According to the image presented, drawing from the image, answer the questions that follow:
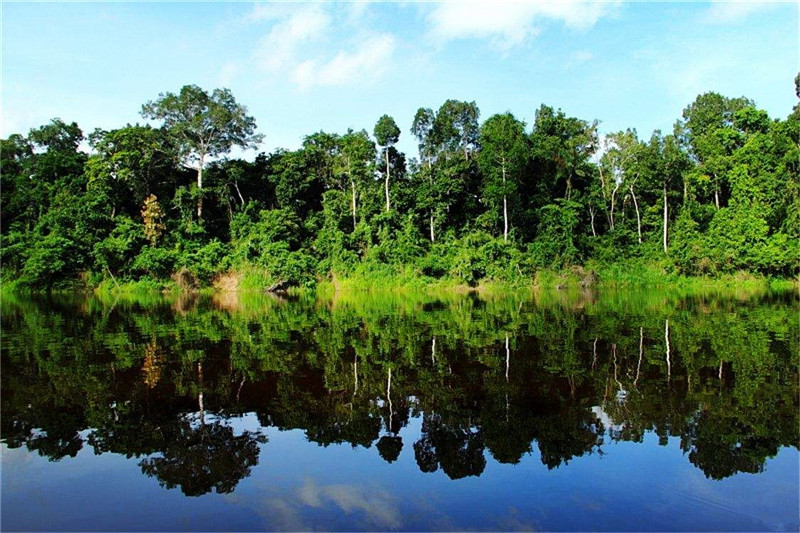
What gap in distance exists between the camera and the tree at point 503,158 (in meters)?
41.7

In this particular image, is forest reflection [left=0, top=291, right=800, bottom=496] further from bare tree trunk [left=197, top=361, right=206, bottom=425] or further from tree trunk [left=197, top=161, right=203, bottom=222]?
tree trunk [left=197, top=161, right=203, bottom=222]

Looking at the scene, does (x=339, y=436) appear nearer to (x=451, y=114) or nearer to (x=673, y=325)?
(x=673, y=325)

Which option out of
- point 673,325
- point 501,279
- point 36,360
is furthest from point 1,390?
point 501,279

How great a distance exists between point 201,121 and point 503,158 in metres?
25.2

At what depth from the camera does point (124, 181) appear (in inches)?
1756

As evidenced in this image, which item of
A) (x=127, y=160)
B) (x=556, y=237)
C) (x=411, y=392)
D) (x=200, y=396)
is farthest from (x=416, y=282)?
(x=200, y=396)

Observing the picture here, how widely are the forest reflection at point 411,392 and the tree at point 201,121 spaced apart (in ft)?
101

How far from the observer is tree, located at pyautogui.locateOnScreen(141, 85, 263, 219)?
44.2 m

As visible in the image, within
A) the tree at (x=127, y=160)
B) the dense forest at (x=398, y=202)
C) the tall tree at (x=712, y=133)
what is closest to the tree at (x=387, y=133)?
the dense forest at (x=398, y=202)

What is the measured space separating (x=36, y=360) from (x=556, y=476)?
38.7ft

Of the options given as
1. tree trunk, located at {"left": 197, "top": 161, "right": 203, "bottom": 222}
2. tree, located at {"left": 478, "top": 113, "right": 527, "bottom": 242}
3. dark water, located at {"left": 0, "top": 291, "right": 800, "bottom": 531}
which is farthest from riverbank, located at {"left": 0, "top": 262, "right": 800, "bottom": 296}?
dark water, located at {"left": 0, "top": 291, "right": 800, "bottom": 531}

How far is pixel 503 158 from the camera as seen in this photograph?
138 feet

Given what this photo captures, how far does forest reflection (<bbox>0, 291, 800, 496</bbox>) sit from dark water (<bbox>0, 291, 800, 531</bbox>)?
0.14ft

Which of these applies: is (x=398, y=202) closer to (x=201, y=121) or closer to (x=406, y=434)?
(x=201, y=121)
